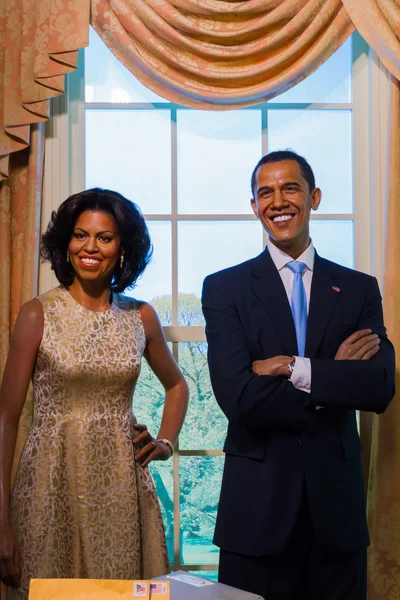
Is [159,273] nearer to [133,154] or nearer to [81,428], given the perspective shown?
[133,154]

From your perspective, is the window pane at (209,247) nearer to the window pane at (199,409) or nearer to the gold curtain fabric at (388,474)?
the window pane at (199,409)

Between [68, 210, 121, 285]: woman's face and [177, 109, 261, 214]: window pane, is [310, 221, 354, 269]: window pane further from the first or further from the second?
[68, 210, 121, 285]: woman's face

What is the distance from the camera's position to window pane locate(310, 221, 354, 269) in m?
2.87

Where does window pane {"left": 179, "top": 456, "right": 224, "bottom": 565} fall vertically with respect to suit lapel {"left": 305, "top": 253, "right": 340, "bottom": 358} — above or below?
below

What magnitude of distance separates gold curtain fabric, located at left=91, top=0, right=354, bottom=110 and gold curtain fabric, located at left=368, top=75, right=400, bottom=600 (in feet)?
2.03

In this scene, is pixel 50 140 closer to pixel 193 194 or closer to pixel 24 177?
pixel 24 177

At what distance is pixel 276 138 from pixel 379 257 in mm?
660

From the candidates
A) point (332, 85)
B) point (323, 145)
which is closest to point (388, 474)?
point (323, 145)

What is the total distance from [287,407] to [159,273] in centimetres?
112

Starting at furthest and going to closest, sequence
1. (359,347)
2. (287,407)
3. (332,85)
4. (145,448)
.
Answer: (332,85)
(145,448)
(359,347)
(287,407)

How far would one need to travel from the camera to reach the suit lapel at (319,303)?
2.06 m

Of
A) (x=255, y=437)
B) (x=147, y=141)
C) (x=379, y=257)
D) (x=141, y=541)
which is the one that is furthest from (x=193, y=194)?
(x=141, y=541)

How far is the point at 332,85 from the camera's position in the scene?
115 inches

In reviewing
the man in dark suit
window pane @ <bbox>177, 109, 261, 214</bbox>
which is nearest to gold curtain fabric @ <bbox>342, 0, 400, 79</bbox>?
window pane @ <bbox>177, 109, 261, 214</bbox>
